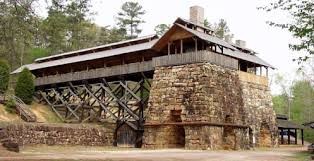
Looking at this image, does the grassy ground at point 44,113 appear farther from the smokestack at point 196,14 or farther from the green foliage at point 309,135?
the green foliage at point 309,135

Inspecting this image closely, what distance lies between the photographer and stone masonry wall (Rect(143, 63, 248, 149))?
2678 centimetres

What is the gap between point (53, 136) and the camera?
2786 centimetres

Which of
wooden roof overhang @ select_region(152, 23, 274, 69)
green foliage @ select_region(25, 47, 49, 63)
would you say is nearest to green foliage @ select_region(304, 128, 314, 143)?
wooden roof overhang @ select_region(152, 23, 274, 69)

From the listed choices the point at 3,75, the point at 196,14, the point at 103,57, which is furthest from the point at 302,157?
the point at 3,75

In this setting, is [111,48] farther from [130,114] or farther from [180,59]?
[180,59]

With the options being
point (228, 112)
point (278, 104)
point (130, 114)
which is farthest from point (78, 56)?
point (278, 104)

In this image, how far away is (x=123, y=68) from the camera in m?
33.1

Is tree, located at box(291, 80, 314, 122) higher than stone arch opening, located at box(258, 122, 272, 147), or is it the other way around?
tree, located at box(291, 80, 314, 122)

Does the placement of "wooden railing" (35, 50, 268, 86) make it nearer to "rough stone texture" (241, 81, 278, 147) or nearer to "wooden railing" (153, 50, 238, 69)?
"wooden railing" (153, 50, 238, 69)

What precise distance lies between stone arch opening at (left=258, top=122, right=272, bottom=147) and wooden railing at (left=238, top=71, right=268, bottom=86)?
351cm

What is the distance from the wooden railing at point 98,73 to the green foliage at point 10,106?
4.94 meters

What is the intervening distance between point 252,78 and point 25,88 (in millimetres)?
19430

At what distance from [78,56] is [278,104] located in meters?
53.2

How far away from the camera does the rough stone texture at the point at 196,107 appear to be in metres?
26.8
